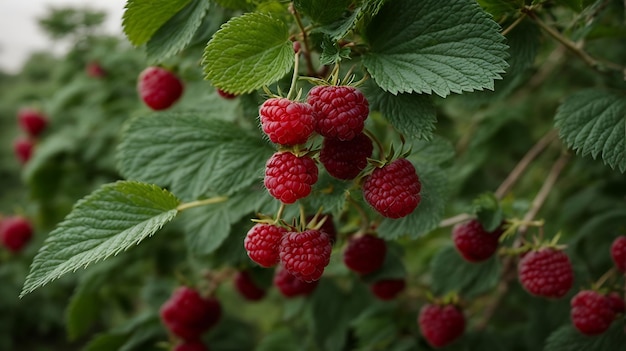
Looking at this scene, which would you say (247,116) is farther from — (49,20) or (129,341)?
(49,20)

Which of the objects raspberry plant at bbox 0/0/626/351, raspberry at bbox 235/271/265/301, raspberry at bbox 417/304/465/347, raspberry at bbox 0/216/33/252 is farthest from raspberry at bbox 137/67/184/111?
raspberry at bbox 0/216/33/252

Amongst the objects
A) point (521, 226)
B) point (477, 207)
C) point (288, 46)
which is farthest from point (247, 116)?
point (521, 226)

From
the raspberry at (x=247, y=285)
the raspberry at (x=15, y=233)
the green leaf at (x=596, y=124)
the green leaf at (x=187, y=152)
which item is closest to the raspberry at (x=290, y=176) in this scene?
the green leaf at (x=187, y=152)

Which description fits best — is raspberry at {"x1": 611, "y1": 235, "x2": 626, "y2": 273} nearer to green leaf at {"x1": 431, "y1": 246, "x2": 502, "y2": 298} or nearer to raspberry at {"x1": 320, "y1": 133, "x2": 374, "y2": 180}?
green leaf at {"x1": 431, "y1": 246, "x2": 502, "y2": 298}

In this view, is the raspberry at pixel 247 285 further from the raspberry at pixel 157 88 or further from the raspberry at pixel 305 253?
the raspberry at pixel 305 253

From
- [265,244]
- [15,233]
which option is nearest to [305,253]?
[265,244]

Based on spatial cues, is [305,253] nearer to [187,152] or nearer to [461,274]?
[187,152]
